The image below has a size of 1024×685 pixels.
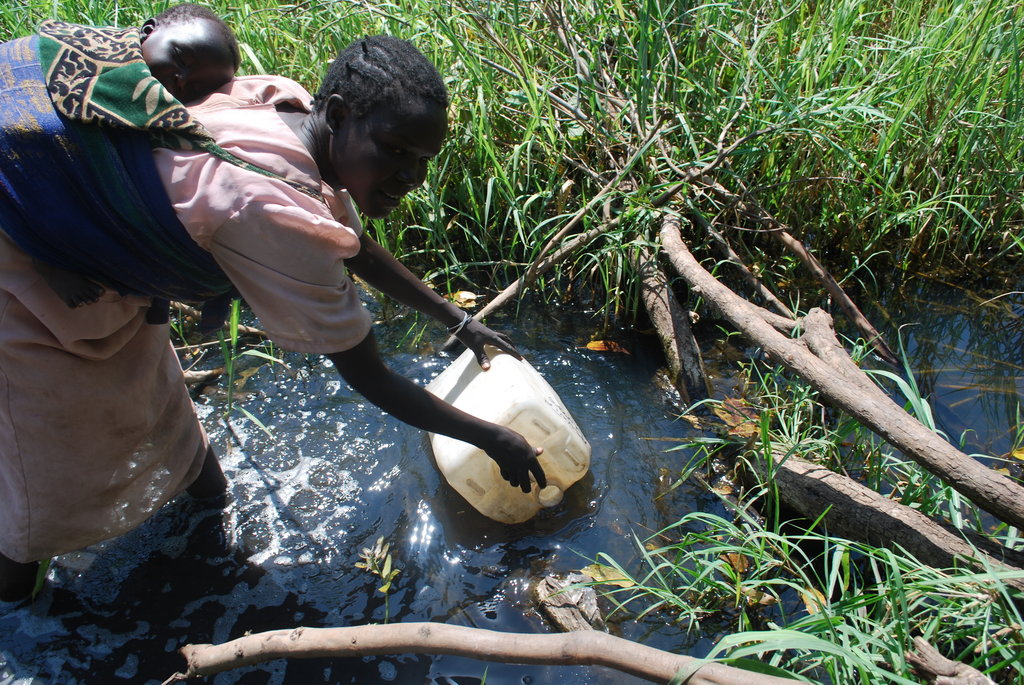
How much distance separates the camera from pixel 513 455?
188 centimetres

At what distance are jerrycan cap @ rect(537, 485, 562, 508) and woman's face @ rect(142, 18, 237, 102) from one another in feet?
4.68

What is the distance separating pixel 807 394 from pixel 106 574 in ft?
7.14

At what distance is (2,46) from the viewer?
4.70 ft

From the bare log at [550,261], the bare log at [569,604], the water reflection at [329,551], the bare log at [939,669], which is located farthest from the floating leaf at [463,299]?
the bare log at [939,669]

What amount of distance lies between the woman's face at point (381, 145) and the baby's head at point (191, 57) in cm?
66

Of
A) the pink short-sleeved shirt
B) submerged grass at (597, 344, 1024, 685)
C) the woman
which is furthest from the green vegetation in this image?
the pink short-sleeved shirt

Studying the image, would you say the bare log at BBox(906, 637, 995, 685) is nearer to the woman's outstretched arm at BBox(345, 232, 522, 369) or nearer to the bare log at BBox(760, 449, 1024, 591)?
the bare log at BBox(760, 449, 1024, 591)

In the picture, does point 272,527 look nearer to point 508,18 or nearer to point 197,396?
point 197,396

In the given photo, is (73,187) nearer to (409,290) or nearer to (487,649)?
(409,290)

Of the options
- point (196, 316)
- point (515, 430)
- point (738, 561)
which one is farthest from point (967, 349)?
point (196, 316)

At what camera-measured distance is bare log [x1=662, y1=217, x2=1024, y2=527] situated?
5.66ft

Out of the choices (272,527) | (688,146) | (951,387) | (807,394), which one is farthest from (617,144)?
(272,527)

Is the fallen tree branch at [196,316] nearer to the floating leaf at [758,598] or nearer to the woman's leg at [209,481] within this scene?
the woman's leg at [209,481]

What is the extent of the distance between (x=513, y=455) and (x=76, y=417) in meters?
1.02
